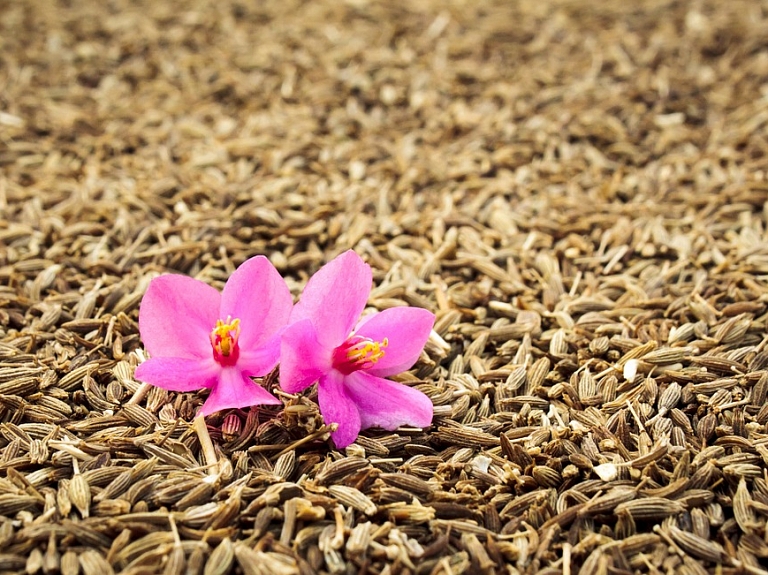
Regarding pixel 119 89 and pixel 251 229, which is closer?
pixel 251 229

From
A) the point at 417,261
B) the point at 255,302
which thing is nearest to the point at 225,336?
the point at 255,302

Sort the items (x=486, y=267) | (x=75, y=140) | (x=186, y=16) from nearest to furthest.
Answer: (x=486, y=267), (x=75, y=140), (x=186, y=16)

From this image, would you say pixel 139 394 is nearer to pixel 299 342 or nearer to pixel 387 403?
pixel 299 342

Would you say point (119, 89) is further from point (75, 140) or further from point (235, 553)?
point (235, 553)

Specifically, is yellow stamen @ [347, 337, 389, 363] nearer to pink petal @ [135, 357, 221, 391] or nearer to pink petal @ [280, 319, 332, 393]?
pink petal @ [280, 319, 332, 393]

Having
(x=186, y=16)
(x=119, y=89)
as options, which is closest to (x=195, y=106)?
(x=119, y=89)

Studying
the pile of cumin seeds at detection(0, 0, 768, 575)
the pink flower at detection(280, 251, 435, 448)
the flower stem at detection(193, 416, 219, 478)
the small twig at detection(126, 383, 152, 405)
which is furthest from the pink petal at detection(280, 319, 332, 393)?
the small twig at detection(126, 383, 152, 405)

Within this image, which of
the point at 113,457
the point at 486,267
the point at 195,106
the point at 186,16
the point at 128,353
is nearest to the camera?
the point at 113,457

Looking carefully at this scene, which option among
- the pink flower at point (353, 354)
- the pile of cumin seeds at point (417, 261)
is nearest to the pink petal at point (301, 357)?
the pink flower at point (353, 354)
